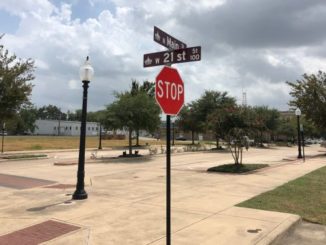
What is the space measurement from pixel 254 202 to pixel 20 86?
2080cm

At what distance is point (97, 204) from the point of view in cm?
962

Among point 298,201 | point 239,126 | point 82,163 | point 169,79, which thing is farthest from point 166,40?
point 239,126

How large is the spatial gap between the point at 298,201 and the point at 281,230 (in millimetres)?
3247

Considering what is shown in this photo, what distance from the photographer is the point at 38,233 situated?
692 cm

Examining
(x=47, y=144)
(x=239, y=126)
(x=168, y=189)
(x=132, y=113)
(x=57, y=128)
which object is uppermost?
(x=57, y=128)

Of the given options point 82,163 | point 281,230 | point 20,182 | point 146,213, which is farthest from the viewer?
point 20,182

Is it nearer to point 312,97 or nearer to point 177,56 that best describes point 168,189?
point 177,56

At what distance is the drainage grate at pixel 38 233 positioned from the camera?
21.2ft

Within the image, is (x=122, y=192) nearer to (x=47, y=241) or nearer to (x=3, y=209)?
(x=3, y=209)

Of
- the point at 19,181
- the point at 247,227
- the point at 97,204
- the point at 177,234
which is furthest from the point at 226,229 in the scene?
the point at 19,181

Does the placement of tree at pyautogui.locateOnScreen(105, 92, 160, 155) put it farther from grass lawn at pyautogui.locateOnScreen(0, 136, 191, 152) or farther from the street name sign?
the street name sign

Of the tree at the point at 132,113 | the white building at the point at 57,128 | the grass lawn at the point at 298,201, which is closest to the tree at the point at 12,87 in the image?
the tree at the point at 132,113

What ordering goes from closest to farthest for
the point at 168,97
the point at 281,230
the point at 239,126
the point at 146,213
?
the point at 168,97
the point at 281,230
the point at 146,213
the point at 239,126

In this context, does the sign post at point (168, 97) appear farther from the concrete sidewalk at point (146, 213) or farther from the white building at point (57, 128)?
the white building at point (57, 128)
